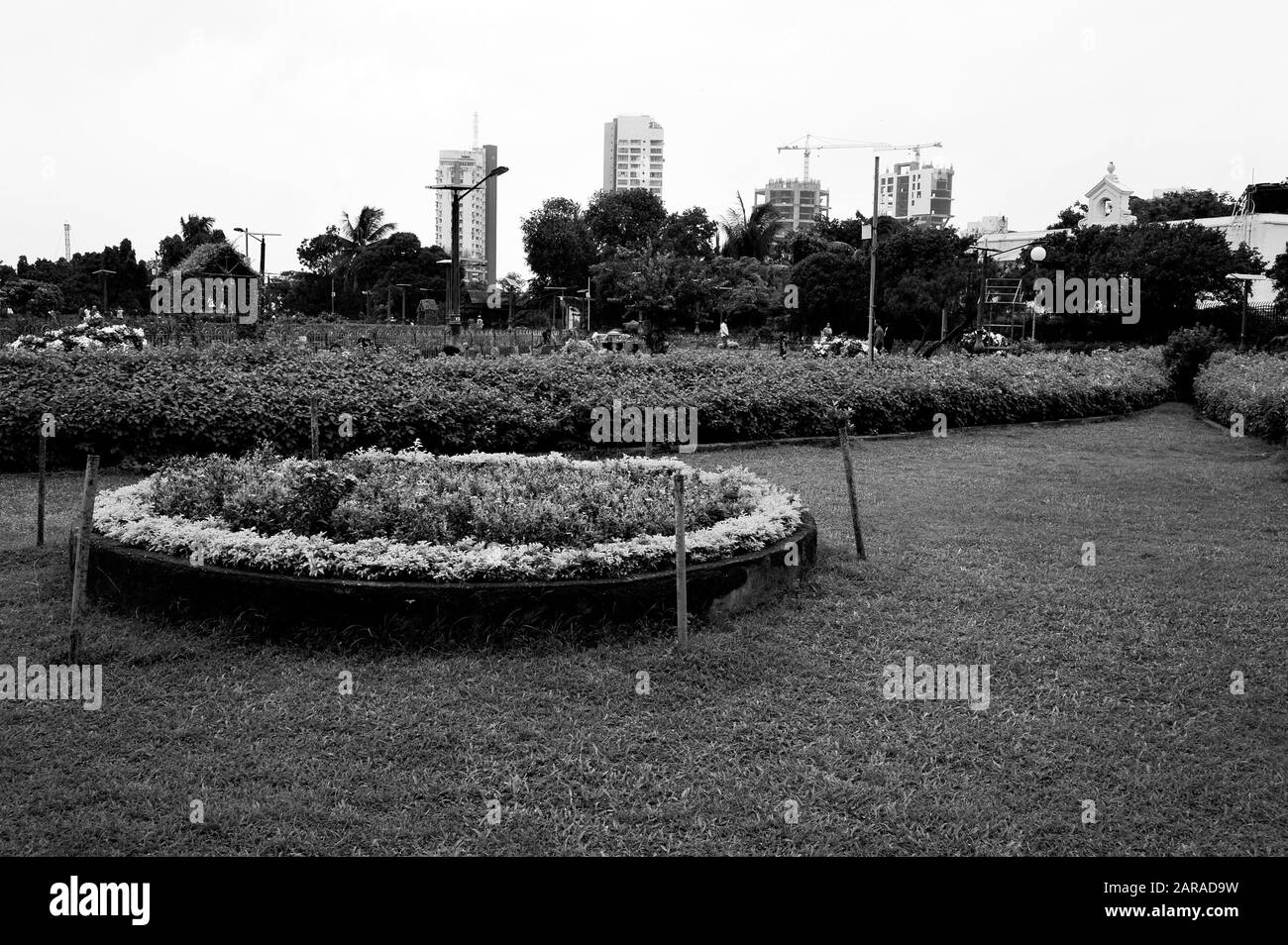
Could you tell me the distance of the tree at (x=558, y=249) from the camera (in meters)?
62.6

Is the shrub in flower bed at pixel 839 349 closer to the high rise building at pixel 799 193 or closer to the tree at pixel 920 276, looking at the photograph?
the tree at pixel 920 276

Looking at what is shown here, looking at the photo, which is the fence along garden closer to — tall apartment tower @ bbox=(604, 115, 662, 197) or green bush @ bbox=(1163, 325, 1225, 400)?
green bush @ bbox=(1163, 325, 1225, 400)

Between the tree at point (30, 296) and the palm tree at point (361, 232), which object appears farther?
the palm tree at point (361, 232)

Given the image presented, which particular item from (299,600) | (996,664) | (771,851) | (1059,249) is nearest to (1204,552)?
(996,664)

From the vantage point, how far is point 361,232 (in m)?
72.9

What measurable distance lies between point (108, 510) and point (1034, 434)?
1345 centimetres

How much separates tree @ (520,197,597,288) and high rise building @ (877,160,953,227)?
65685mm

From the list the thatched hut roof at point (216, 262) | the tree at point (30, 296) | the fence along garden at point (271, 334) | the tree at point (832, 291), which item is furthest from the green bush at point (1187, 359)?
the tree at point (30, 296)

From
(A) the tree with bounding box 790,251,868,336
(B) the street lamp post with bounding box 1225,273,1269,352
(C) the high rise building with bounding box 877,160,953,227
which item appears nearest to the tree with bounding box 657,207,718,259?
(A) the tree with bounding box 790,251,868,336

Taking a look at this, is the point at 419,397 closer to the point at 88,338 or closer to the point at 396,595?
the point at 88,338

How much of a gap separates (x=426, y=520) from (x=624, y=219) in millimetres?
60764

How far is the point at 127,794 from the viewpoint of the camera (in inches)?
156

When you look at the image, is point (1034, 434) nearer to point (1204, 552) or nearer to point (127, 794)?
point (1204, 552)

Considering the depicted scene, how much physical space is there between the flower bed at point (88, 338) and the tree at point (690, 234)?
129 feet
